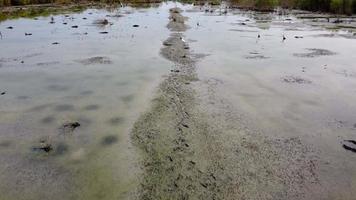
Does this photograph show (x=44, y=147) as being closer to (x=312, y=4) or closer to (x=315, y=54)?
(x=315, y=54)

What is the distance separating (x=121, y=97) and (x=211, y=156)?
17.1 feet

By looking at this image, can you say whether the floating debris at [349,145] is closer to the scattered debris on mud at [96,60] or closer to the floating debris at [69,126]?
the floating debris at [69,126]

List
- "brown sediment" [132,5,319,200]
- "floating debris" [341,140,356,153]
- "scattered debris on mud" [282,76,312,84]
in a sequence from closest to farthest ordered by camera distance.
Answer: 1. "brown sediment" [132,5,319,200]
2. "floating debris" [341,140,356,153]
3. "scattered debris on mud" [282,76,312,84]

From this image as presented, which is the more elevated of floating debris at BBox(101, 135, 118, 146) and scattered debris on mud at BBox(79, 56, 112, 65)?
scattered debris on mud at BBox(79, 56, 112, 65)

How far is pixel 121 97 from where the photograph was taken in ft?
43.0

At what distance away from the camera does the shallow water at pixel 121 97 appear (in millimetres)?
8363

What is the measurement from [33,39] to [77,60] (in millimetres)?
8030

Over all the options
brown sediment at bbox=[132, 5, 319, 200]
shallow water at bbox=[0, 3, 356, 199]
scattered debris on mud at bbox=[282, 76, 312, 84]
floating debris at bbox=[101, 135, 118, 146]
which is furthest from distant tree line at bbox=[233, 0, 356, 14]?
floating debris at bbox=[101, 135, 118, 146]

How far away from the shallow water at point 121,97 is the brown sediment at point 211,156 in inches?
16.1

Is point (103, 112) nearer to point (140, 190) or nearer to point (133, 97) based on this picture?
point (133, 97)

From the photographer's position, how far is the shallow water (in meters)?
8.36

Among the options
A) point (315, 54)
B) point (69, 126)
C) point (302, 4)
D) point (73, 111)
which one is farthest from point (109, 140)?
point (302, 4)

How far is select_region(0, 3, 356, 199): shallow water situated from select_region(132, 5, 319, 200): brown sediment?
16.1 inches

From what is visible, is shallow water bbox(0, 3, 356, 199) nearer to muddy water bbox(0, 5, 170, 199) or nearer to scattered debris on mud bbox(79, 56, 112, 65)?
muddy water bbox(0, 5, 170, 199)
